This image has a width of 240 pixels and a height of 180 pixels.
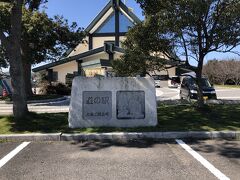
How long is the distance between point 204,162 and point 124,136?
9.15 ft

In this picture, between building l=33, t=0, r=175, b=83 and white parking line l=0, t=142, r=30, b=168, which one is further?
building l=33, t=0, r=175, b=83

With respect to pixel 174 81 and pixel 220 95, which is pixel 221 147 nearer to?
pixel 220 95

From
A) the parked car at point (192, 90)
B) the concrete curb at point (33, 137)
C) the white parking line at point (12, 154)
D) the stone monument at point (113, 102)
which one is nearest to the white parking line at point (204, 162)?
the stone monument at point (113, 102)

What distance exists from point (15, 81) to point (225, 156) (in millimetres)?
6491

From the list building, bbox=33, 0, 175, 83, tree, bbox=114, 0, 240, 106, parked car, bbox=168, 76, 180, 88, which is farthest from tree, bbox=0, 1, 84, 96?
building, bbox=33, 0, 175, 83

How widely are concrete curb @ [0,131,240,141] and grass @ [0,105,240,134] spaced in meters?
0.45

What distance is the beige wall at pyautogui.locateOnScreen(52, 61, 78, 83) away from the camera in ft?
162

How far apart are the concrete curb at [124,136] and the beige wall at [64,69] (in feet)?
131

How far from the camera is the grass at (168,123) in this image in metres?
10.2

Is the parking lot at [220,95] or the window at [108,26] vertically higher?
the window at [108,26]

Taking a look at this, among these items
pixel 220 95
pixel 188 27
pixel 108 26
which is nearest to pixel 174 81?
pixel 220 95

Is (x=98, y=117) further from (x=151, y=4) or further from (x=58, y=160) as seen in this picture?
(x=151, y=4)

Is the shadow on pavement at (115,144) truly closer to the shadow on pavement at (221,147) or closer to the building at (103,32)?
the shadow on pavement at (221,147)

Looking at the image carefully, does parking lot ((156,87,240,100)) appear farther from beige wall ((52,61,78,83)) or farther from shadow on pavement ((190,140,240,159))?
shadow on pavement ((190,140,240,159))
